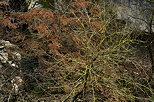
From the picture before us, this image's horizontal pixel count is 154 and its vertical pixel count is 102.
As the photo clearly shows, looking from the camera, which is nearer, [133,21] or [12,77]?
[12,77]

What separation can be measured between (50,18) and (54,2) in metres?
2.36

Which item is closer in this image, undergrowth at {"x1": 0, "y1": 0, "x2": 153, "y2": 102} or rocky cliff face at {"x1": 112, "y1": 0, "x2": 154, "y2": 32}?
undergrowth at {"x1": 0, "y1": 0, "x2": 153, "y2": 102}

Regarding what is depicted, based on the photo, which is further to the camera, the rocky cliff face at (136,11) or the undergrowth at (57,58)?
the rocky cliff face at (136,11)

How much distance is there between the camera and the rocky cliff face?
812 cm

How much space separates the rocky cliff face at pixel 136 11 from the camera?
26.6ft

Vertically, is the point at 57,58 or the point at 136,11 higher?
the point at 136,11

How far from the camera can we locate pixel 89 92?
5.32 metres

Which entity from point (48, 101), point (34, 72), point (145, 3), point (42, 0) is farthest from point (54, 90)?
point (145, 3)

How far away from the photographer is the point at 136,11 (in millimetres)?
8430

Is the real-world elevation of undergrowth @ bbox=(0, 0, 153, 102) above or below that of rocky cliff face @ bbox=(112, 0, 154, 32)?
below

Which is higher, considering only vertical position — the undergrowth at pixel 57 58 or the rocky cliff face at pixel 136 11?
the rocky cliff face at pixel 136 11

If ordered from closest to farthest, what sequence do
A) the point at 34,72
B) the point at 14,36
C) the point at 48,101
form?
the point at 48,101 < the point at 34,72 < the point at 14,36

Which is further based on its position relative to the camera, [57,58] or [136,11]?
[136,11]

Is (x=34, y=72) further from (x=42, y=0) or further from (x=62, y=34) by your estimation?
(x=42, y=0)
